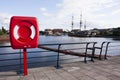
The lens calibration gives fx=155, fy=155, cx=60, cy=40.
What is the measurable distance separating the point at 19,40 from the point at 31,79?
103cm

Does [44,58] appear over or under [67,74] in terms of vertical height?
under

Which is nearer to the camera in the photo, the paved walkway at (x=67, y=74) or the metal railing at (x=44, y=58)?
the paved walkway at (x=67, y=74)

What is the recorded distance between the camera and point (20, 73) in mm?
4418

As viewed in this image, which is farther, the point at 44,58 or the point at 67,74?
the point at 44,58

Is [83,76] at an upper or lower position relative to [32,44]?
lower

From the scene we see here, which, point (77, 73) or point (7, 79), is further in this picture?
point (77, 73)

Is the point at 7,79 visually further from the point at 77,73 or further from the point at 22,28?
the point at 77,73

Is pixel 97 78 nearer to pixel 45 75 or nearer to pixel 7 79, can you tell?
pixel 45 75

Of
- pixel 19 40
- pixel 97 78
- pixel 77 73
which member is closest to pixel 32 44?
pixel 19 40

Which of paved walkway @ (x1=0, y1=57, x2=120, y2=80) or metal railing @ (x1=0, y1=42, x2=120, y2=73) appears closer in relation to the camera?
paved walkway @ (x1=0, y1=57, x2=120, y2=80)

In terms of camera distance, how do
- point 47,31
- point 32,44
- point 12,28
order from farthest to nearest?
point 47,31 < point 32,44 < point 12,28

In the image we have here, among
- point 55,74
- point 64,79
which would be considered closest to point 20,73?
point 55,74

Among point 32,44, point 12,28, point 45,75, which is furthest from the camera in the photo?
point 45,75

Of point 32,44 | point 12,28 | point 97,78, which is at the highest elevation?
point 12,28
